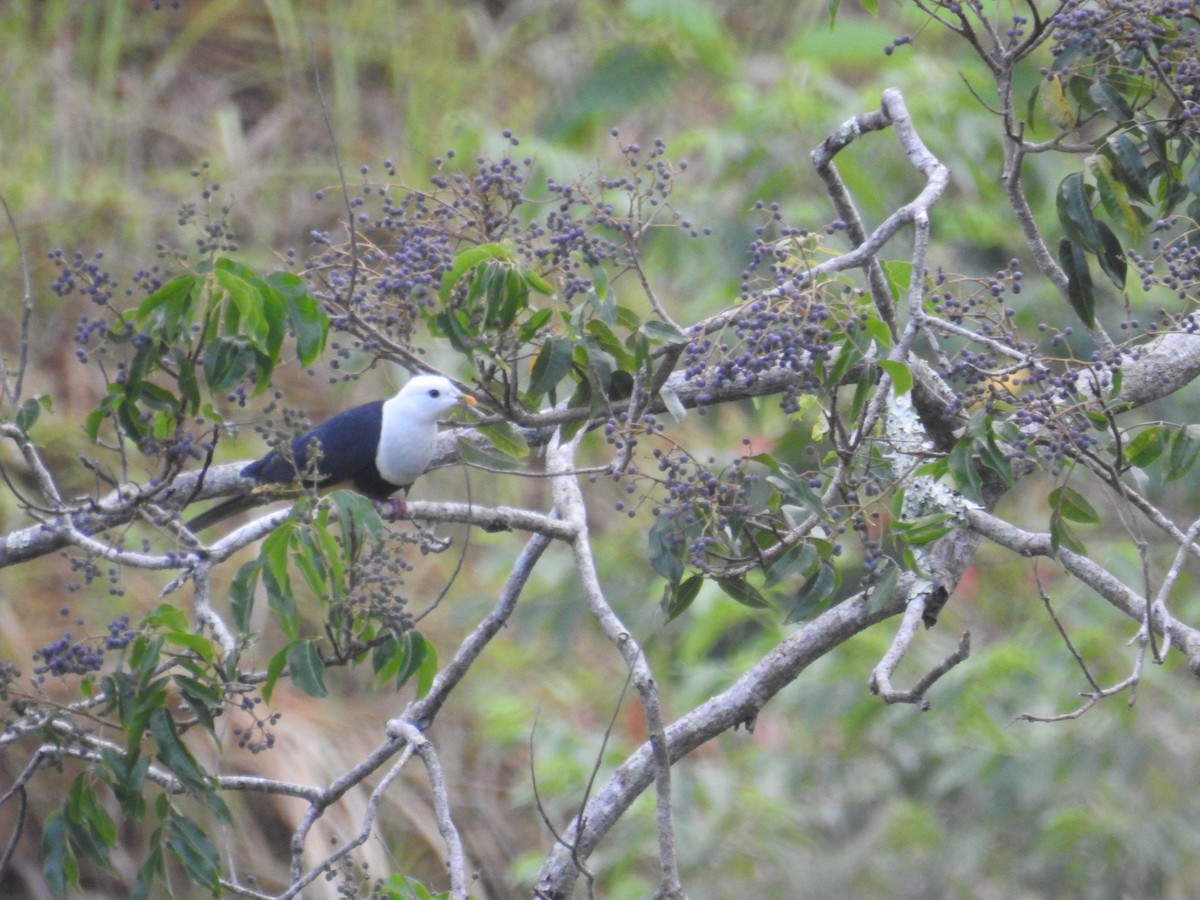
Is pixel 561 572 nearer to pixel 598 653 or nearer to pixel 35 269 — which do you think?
pixel 598 653

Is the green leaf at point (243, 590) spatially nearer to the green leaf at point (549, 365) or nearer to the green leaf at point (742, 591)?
the green leaf at point (549, 365)

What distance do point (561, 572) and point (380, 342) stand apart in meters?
3.47

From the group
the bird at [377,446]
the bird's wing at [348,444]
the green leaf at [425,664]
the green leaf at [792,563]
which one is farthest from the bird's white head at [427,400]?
the green leaf at [792,563]

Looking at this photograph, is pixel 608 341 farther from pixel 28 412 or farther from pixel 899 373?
pixel 28 412

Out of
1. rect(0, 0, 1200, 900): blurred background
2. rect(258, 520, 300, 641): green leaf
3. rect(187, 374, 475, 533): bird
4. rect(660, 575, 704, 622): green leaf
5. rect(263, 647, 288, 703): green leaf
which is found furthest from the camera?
rect(0, 0, 1200, 900): blurred background

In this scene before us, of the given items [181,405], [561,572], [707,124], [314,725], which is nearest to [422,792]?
[314,725]

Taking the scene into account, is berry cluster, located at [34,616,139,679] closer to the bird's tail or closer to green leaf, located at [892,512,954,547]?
the bird's tail

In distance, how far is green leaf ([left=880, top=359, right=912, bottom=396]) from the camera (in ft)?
6.41

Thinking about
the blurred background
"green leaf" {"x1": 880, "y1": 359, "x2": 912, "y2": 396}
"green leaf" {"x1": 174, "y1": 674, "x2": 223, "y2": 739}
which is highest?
"green leaf" {"x1": 880, "y1": 359, "x2": 912, "y2": 396}

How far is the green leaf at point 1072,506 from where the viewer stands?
82.9 inches

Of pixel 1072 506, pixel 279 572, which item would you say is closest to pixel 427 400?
pixel 279 572

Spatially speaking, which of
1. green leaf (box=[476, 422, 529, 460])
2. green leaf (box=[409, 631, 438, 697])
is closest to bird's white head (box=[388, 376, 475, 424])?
green leaf (box=[476, 422, 529, 460])

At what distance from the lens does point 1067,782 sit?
15.5ft

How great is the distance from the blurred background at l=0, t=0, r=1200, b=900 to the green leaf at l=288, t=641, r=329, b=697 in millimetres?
2188
